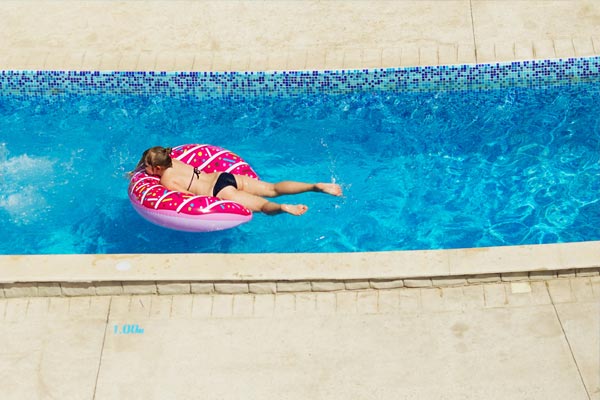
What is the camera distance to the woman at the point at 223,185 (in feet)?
27.8

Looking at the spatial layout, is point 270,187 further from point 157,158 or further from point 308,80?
point 308,80

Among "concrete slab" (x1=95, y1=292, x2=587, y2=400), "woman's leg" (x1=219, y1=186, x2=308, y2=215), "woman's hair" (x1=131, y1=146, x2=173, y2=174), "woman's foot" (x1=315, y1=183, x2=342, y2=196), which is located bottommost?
"concrete slab" (x1=95, y1=292, x2=587, y2=400)

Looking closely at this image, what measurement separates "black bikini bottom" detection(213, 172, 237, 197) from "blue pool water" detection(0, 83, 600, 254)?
51 centimetres

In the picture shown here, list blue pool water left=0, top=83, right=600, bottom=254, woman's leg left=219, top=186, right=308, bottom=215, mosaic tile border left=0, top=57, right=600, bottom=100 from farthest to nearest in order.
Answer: mosaic tile border left=0, top=57, right=600, bottom=100, blue pool water left=0, top=83, right=600, bottom=254, woman's leg left=219, top=186, right=308, bottom=215

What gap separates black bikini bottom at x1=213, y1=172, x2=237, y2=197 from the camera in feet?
28.3

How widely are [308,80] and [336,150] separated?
3.50ft

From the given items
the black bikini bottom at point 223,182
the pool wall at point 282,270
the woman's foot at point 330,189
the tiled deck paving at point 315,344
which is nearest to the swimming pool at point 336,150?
the black bikini bottom at point 223,182

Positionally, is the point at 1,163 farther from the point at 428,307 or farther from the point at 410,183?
the point at 428,307

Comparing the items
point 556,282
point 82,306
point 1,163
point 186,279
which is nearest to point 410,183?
point 556,282

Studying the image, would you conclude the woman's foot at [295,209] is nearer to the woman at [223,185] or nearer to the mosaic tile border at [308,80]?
the woman at [223,185]

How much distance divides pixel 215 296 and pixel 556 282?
9.21ft

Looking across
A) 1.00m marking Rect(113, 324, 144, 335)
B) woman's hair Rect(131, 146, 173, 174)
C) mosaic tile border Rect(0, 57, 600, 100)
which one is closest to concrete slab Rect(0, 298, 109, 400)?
1.00m marking Rect(113, 324, 144, 335)

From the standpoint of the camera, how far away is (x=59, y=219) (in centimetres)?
934

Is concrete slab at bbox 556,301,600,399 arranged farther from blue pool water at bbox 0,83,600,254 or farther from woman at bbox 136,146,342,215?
woman at bbox 136,146,342,215
